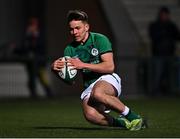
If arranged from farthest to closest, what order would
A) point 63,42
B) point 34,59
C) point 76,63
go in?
point 63,42 < point 34,59 < point 76,63

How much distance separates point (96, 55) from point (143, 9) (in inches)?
501

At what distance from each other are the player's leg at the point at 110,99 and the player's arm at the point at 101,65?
190mm

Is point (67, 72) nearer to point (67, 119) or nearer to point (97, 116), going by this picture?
point (97, 116)

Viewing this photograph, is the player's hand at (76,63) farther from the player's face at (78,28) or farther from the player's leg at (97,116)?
the player's leg at (97,116)

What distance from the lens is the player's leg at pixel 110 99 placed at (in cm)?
1188

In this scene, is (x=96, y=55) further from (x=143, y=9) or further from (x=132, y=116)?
(x=143, y=9)

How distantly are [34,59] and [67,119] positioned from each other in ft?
24.9

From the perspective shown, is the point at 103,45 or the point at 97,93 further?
the point at 103,45

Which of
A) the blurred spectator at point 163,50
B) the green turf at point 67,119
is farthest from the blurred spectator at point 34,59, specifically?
the blurred spectator at point 163,50

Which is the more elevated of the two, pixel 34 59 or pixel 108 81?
pixel 108 81

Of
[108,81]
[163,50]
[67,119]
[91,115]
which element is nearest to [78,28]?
[108,81]

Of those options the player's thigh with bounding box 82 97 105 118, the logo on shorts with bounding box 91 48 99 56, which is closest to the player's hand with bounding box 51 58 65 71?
the logo on shorts with bounding box 91 48 99 56

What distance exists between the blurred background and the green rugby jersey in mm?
9885

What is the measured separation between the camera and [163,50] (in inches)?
888
